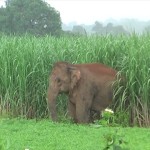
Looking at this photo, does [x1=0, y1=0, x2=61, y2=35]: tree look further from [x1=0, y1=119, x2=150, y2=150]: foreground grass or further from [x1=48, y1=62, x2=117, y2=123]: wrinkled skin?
[x1=0, y1=119, x2=150, y2=150]: foreground grass

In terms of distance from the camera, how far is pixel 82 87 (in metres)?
9.85

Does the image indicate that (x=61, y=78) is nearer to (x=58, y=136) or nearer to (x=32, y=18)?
(x=58, y=136)

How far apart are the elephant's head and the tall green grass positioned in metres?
0.87

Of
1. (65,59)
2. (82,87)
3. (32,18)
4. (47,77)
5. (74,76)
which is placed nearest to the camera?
(74,76)

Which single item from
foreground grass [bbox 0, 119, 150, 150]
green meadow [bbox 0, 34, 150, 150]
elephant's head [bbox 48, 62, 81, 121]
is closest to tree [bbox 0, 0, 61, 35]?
green meadow [bbox 0, 34, 150, 150]

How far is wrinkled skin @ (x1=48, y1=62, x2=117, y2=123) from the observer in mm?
9719

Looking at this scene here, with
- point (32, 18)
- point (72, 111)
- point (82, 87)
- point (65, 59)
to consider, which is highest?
point (65, 59)

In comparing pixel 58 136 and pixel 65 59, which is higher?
pixel 65 59

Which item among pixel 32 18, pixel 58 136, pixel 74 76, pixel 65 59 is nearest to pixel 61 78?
pixel 74 76

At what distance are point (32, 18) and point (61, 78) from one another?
17227 mm

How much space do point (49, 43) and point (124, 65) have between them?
6.93 feet

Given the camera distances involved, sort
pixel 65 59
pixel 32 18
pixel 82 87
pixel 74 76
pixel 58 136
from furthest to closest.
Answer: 1. pixel 32 18
2. pixel 65 59
3. pixel 82 87
4. pixel 74 76
5. pixel 58 136

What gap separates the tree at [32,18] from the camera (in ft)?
84.4

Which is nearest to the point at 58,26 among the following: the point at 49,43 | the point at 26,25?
the point at 26,25
